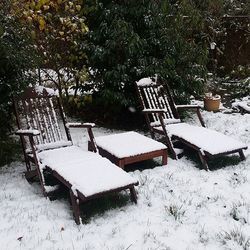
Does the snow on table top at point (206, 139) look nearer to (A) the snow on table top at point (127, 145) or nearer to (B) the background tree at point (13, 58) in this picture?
(A) the snow on table top at point (127, 145)

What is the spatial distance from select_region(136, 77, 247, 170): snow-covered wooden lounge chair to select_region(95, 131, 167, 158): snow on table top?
1.70 ft

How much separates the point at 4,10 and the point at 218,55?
9.55 metres

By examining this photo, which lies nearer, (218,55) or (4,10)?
(4,10)

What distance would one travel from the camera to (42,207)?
17.2 feet

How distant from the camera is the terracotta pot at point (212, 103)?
991cm

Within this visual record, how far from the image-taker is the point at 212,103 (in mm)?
9938

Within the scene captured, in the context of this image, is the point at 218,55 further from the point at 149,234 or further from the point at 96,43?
the point at 149,234

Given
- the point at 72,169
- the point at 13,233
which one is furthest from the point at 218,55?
the point at 13,233

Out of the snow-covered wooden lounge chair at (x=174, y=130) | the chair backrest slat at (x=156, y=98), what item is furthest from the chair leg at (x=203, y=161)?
the chair backrest slat at (x=156, y=98)

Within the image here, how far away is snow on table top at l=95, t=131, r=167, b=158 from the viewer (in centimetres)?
632

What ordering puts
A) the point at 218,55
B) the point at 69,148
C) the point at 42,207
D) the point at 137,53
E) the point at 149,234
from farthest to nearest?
the point at 218,55, the point at 137,53, the point at 69,148, the point at 42,207, the point at 149,234

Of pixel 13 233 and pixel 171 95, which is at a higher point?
pixel 171 95

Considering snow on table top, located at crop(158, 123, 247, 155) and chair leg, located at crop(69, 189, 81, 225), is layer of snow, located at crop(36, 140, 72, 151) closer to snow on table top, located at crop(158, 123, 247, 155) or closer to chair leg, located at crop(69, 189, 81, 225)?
chair leg, located at crop(69, 189, 81, 225)

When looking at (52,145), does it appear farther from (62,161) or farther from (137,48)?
(137,48)
